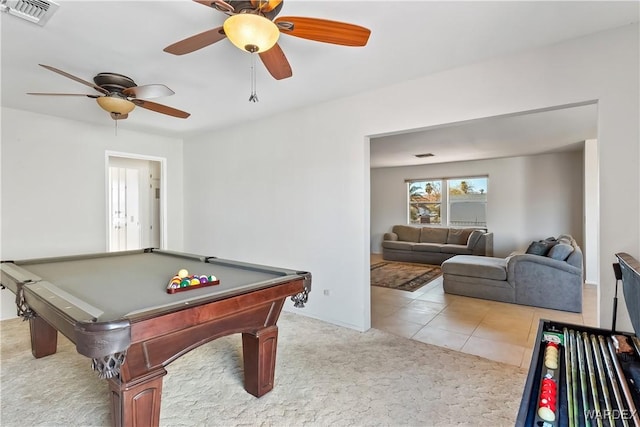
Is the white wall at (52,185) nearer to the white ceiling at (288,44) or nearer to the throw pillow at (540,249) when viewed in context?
the white ceiling at (288,44)

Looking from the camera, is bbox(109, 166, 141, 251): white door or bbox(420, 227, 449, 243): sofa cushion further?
bbox(420, 227, 449, 243): sofa cushion

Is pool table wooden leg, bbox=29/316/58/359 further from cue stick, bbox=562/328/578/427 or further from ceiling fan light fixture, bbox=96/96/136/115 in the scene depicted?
cue stick, bbox=562/328/578/427

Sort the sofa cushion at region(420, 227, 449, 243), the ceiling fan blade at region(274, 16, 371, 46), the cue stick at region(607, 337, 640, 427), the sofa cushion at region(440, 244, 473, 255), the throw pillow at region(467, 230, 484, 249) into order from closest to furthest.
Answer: the cue stick at region(607, 337, 640, 427) → the ceiling fan blade at region(274, 16, 371, 46) → the throw pillow at region(467, 230, 484, 249) → the sofa cushion at region(440, 244, 473, 255) → the sofa cushion at region(420, 227, 449, 243)

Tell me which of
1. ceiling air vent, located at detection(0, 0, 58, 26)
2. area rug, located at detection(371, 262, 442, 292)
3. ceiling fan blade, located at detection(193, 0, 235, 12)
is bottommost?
area rug, located at detection(371, 262, 442, 292)

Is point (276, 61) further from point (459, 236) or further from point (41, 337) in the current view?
point (459, 236)

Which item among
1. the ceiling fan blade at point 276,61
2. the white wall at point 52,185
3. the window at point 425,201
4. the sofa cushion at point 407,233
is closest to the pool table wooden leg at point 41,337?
the white wall at point 52,185

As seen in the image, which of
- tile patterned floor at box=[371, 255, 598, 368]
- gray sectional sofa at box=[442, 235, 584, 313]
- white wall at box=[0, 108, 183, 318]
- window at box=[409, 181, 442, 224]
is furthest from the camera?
window at box=[409, 181, 442, 224]

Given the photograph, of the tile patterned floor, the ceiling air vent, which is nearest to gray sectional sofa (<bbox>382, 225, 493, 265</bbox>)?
the tile patterned floor

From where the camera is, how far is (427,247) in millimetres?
7254

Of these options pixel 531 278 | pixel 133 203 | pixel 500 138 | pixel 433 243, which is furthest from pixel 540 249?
pixel 133 203

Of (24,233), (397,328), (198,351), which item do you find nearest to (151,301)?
(198,351)

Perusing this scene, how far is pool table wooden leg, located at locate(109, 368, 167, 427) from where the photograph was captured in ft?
4.82

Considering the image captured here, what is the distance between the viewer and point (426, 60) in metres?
2.65

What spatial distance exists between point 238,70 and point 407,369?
2891mm
